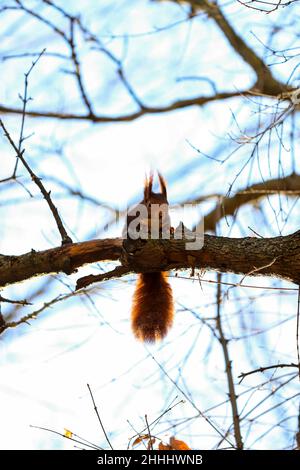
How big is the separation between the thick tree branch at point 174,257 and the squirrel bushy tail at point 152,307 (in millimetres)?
265

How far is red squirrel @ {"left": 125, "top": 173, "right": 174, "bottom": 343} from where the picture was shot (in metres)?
2.88

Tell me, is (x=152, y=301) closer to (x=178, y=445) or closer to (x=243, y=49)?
(x=178, y=445)

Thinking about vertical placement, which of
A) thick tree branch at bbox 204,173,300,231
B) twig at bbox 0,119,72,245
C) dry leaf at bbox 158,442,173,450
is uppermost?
thick tree branch at bbox 204,173,300,231

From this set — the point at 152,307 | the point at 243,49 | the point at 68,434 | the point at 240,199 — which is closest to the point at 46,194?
the point at 152,307

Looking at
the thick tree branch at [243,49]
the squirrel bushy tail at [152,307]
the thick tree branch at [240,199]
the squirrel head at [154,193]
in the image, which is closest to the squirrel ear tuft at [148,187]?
the squirrel head at [154,193]

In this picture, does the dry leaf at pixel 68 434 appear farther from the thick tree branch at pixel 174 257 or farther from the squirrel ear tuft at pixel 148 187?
the squirrel ear tuft at pixel 148 187

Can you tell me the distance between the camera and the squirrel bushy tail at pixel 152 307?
2879 mm

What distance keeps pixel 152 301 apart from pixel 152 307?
0.02 meters

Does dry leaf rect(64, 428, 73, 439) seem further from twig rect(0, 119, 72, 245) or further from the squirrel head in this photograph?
the squirrel head

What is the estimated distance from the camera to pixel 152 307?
2943 mm

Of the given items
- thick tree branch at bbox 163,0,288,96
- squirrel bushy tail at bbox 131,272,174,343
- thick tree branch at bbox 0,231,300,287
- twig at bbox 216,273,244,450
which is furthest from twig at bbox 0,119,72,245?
thick tree branch at bbox 163,0,288,96
